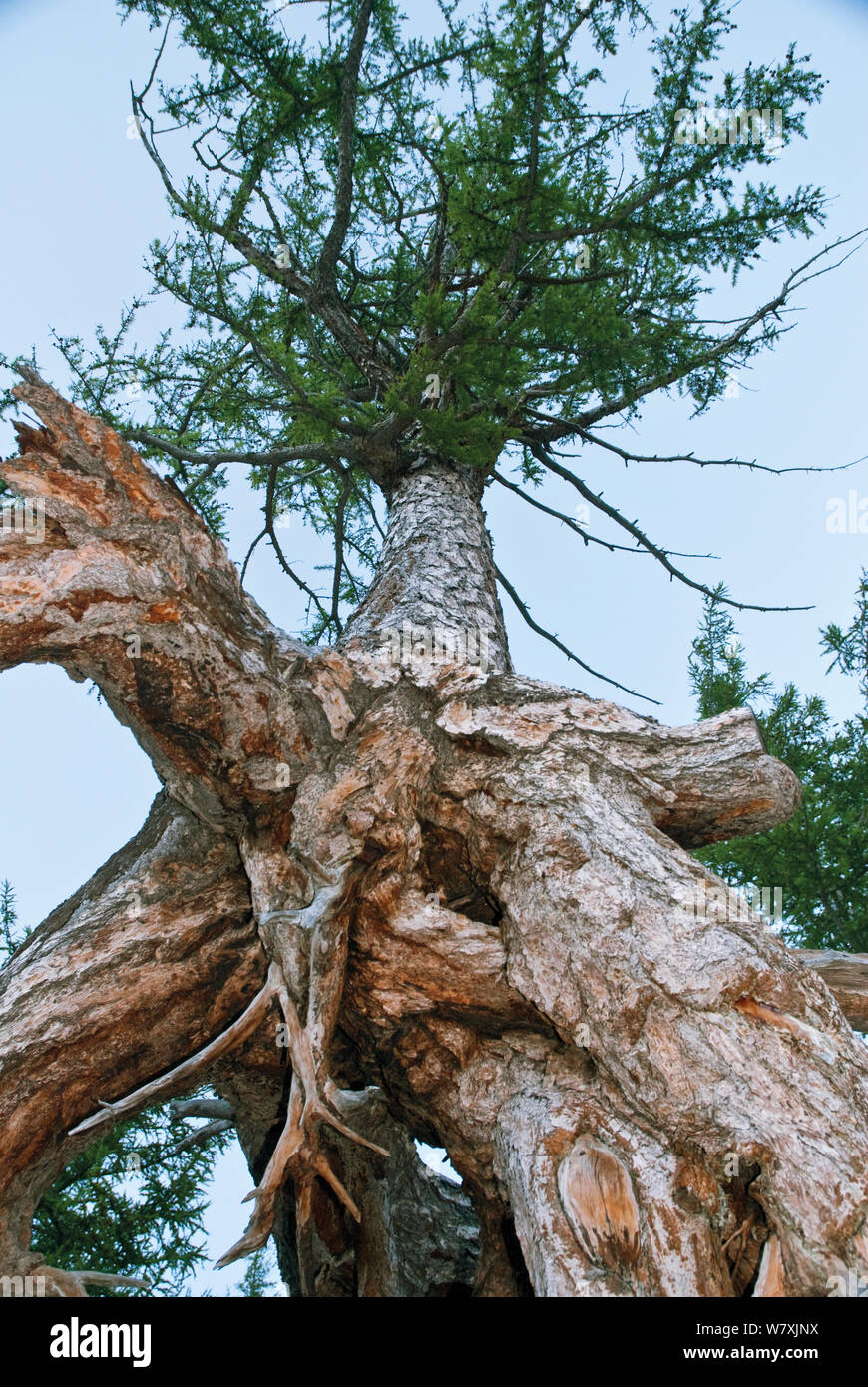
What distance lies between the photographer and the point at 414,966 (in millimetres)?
2832

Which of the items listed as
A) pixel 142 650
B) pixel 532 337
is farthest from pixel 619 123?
pixel 142 650

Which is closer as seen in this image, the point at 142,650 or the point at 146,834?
the point at 142,650

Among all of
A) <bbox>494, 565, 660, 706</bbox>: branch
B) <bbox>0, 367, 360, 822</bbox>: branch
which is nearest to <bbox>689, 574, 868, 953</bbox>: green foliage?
<bbox>494, 565, 660, 706</bbox>: branch

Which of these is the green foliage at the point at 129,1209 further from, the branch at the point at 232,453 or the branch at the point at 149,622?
the branch at the point at 232,453

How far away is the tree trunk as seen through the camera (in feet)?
6.97

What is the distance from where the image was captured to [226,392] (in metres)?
4.58

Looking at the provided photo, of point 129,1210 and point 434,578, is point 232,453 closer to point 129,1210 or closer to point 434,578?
point 434,578

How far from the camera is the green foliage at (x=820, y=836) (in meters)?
5.70

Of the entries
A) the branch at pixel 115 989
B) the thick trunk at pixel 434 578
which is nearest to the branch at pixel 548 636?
the thick trunk at pixel 434 578

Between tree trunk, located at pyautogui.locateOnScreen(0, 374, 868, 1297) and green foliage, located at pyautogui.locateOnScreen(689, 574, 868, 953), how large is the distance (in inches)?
104
